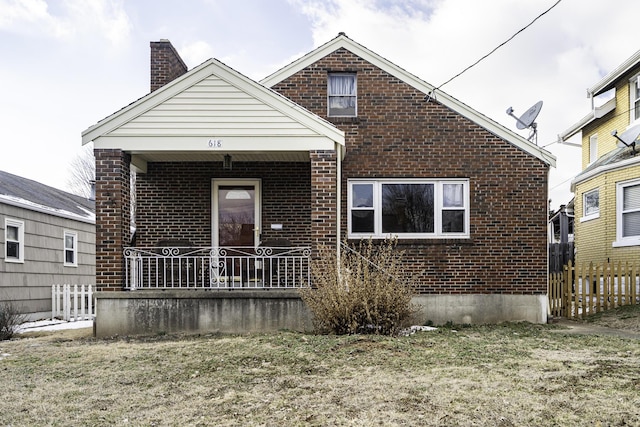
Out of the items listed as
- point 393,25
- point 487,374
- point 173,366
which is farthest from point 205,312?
point 393,25

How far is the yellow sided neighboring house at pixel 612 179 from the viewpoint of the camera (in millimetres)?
15117

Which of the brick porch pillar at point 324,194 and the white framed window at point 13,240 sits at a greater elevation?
the brick porch pillar at point 324,194

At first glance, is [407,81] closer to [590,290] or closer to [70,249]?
[590,290]

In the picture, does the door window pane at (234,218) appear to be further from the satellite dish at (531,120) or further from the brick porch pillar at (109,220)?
the satellite dish at (531,120)

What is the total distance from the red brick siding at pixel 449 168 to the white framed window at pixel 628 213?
215 inches

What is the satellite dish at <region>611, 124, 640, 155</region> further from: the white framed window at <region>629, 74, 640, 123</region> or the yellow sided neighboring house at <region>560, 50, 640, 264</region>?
the white framed window at <region>629, 74, 640, 123</region>

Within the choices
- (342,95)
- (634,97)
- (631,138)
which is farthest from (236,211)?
(634,97)

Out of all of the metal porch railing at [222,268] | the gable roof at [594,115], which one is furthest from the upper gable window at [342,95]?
the gable roof at [594,115]

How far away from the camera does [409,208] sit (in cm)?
1138

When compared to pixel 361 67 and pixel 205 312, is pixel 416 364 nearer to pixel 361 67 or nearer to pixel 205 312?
pixel 205 312

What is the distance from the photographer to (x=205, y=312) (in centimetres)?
928

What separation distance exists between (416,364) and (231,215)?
6.28 m

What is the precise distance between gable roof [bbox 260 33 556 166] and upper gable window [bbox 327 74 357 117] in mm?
534

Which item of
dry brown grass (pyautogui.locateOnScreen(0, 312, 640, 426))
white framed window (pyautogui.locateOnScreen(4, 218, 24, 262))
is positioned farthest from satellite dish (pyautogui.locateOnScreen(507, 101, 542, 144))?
white framed window (pyautogui.locateOnScreen(4, 218, 24, 262))
